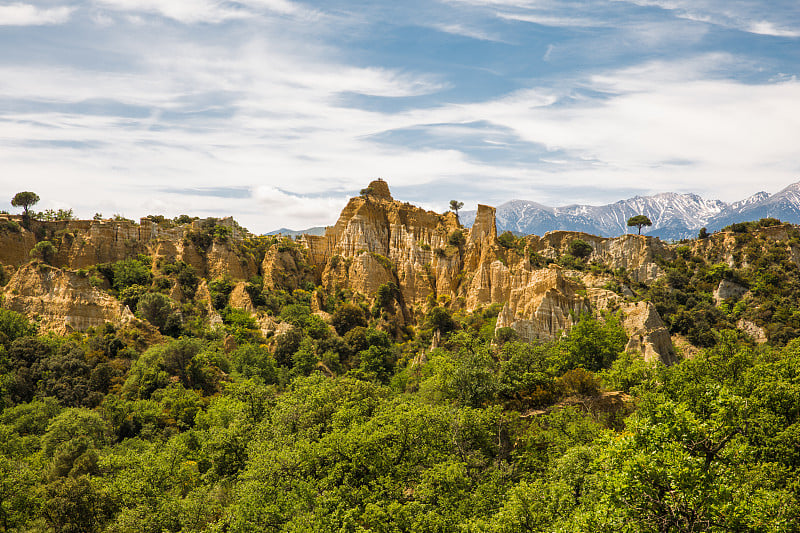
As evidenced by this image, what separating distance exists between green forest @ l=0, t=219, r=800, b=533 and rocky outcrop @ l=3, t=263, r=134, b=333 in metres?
1.75

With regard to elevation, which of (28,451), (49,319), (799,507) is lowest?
(28,451)

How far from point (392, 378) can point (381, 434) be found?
1263 inches

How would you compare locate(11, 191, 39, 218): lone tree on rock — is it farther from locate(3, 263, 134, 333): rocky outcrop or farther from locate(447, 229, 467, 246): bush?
locate(447, 229, 467, 246): bush

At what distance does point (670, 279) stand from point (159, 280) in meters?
Answer: 61.0

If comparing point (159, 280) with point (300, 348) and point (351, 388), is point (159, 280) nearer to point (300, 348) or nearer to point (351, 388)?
point (300, 348)

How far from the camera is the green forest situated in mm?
16500

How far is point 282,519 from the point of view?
22000 millimetres

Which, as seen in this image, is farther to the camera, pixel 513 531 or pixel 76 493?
pixel 76 493

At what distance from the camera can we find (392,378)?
5628 centimetres

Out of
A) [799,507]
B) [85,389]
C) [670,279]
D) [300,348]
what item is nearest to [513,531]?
[799,507]

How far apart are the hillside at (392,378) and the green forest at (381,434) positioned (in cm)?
14

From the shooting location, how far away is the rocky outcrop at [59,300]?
2026 inches

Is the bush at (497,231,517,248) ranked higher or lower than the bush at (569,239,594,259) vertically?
higher

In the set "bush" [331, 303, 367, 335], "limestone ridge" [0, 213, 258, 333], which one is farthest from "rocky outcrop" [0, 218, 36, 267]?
"bush" [331, 303, 367, 335]
